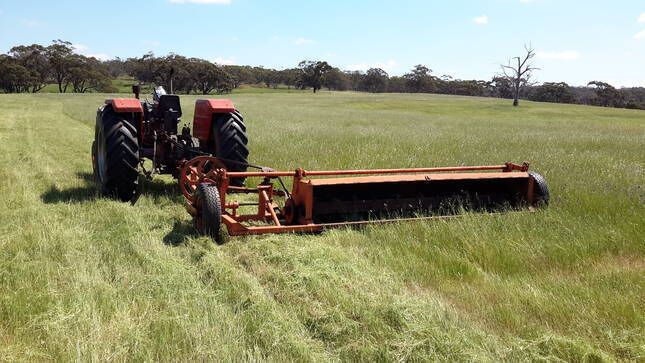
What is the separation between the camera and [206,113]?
7141 mm

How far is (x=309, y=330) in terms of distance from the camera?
3.10 m

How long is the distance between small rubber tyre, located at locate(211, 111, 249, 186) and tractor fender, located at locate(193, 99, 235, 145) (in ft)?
0.27

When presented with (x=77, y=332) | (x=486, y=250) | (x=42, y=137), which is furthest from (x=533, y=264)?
(x=42, y=137)

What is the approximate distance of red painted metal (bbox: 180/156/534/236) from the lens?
506 cm

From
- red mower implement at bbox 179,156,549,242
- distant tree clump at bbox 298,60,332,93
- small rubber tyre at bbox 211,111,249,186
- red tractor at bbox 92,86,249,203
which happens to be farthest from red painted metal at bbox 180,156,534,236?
distant tree clump at bbox 298,60,332,93

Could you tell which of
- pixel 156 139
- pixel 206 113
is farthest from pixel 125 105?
pixel 206 113

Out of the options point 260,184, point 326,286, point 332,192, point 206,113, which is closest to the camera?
point 326,286

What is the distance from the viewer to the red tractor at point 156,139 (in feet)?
20.9

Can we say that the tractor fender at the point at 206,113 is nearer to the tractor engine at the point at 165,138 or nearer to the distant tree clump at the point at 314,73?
the tractor engine at the point at 165,138

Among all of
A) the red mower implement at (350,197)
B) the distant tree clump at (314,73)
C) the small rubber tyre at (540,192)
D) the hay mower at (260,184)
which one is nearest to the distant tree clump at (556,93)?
the distant tree clump at (314,73)

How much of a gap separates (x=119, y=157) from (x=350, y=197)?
9.43 ft

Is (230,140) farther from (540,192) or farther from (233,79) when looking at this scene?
(233,79)

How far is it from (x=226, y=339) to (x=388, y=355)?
890 mm

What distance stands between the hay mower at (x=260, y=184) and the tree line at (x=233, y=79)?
44.0 m
